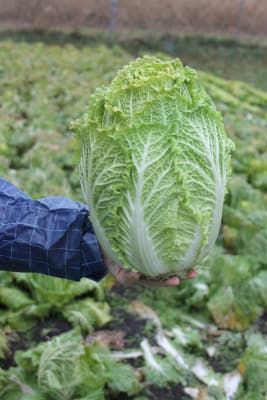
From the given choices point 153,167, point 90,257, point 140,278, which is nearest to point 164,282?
point 140,278

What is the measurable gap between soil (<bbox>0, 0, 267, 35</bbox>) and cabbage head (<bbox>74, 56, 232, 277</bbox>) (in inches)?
868

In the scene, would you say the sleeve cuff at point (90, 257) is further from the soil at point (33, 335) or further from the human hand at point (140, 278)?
the soil at point (33, 335)

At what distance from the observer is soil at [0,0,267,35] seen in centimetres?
2536

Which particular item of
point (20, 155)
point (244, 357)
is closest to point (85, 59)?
point (20, 155)

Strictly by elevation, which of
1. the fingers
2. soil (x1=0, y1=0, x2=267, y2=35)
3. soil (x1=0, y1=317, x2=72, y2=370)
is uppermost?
soil (x1=0, y1=0, x2=267, y2=35)

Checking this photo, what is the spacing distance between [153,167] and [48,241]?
0.86 metres

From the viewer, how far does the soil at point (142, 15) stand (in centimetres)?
2536

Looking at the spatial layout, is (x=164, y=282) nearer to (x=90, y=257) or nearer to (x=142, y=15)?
(x=90, y=257)

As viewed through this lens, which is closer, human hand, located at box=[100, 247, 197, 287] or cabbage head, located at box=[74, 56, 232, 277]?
cabbage head, located at box=[74, 56, 232, 277]

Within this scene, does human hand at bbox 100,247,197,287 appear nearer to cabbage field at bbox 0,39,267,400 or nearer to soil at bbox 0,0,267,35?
cabbage field at bbox 0,39,267,400

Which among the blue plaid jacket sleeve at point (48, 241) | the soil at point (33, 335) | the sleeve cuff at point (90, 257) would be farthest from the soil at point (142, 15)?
the sleeve cuff at point (90, 257)

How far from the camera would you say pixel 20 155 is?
8.47 meters

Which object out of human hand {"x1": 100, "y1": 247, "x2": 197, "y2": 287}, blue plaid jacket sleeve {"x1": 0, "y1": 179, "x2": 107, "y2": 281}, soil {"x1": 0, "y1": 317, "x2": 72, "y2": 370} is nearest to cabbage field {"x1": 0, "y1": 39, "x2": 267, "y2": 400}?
soil {"x1": 0, "y1": 317, "x2": 72, "y2": 370}

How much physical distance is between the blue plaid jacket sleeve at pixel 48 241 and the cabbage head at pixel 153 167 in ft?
1.37
